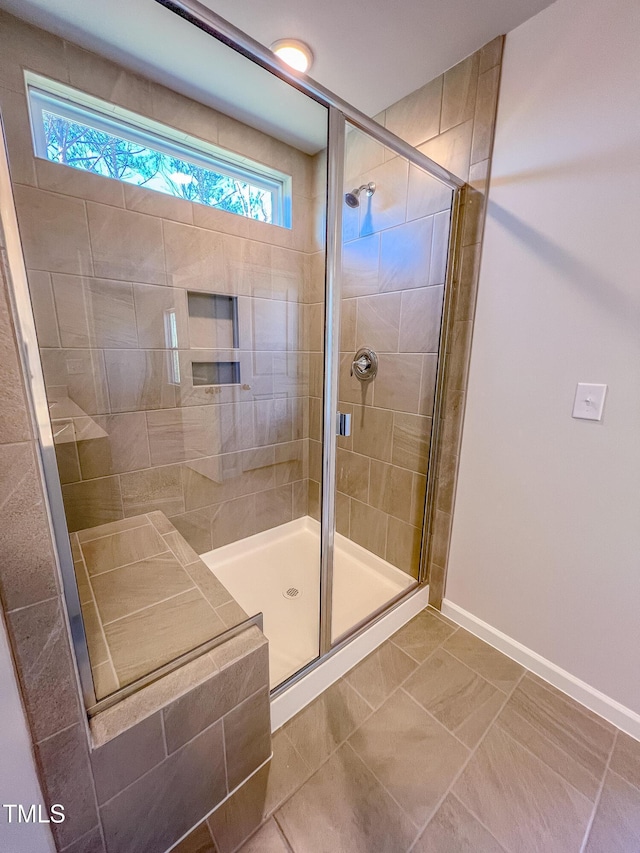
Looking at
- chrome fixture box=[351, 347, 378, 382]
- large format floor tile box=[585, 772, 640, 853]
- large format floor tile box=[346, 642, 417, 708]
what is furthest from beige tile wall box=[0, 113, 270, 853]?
chrome fixture box=[351, 347, 378, 382]

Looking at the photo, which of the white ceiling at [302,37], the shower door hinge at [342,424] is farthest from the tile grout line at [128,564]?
the white ceiling at [302,37]

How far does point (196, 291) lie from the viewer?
1.72m

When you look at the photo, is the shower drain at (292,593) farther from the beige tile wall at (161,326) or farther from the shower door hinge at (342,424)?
the shower door hinge at (342,424)

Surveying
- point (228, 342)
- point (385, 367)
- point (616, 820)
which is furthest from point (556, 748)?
point (228, 342)

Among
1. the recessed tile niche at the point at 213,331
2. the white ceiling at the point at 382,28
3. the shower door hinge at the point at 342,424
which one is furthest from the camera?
the recessed tile niche at the point at 213,331

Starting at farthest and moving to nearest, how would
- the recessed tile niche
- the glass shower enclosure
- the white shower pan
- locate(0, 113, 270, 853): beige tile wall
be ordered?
the recessed tile niche, the white shower pan, the glass shower enclosure, locate(0, 113, 270, 853): beige tile wall

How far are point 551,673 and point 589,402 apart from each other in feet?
3.54

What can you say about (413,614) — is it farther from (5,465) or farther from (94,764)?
(5,465)

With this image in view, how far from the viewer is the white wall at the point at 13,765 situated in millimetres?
582

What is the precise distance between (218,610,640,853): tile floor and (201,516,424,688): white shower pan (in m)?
0.21

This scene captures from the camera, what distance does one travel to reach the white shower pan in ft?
4.77

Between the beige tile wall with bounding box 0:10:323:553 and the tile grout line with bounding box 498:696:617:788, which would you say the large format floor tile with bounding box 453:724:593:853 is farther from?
the beige tile wall with bounding box 0:10:323:553

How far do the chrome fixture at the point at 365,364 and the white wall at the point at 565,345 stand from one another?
501 mm

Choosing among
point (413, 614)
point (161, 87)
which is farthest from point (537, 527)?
point (161, 87)
